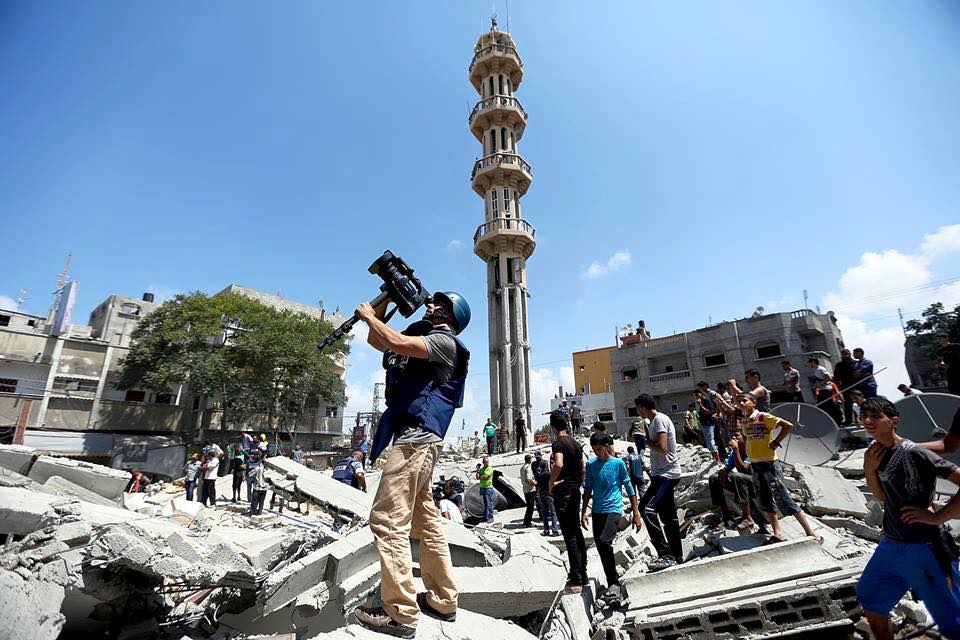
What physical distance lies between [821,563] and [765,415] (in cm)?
168

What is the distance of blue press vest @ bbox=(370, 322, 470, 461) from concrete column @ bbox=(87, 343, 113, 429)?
1254 inches

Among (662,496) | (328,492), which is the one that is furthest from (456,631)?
(328,492)

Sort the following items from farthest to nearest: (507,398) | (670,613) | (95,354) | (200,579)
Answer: (95,354)
(507,398)
(200,579)
(670,613)

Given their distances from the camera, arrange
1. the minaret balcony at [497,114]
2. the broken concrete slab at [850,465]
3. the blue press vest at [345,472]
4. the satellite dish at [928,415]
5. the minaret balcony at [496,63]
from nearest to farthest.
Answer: the satellite dish at [928,415]
the broken concrete slab at [850,465]
the blue press vest at [345,472]
the minaret balcony at [497,114]
the minaret balcony at [496,63]

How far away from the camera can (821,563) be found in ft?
10.3

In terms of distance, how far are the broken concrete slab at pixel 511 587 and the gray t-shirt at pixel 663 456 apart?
4.73 feet

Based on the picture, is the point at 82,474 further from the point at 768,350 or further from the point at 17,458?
the point at 768,350

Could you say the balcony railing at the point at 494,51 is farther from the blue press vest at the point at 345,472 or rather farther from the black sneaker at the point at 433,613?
the black sneaker at the point at 433,613

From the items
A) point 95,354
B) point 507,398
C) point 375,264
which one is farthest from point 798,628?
point 95,354


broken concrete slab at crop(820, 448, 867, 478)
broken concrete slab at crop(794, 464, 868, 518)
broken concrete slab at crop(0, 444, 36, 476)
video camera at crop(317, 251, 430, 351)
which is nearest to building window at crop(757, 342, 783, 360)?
broken concrete slab at crop(820, 448, 867, 478)

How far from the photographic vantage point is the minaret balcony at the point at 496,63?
91.5 ft

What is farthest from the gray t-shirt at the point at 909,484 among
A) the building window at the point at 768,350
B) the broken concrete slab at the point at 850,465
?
the building window at the point at 768,350

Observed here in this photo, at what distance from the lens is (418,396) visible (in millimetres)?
2641

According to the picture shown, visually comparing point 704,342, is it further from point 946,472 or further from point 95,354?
point 95,354
